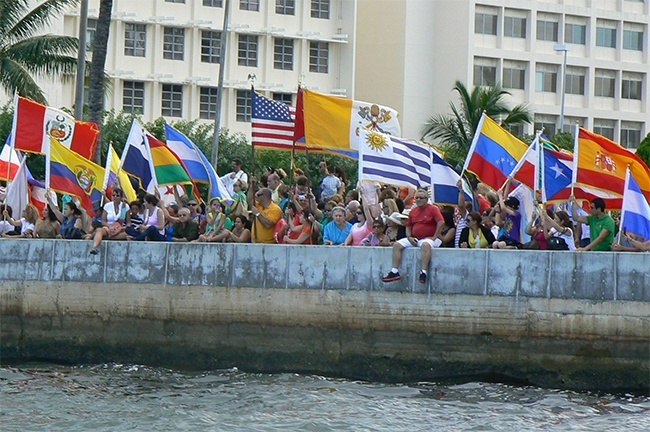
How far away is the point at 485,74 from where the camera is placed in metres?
70.7

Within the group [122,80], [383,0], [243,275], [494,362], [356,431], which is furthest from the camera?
[383,0]

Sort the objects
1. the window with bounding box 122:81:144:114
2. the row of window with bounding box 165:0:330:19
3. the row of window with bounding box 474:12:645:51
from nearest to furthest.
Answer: the window with bounding box 122:81:144:114 → the row of window with bounding box 165:0:330:19 → the row of window with bounding box 474:12:645:51

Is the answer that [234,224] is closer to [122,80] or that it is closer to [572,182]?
[572,182]

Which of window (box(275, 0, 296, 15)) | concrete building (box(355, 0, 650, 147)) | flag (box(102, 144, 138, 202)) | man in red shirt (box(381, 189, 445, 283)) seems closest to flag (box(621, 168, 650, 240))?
man in red shirt (box(381, 189, 445, 283))

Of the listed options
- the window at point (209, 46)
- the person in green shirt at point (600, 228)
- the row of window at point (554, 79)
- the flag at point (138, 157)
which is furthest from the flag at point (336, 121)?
the row of window at point (554, 79)

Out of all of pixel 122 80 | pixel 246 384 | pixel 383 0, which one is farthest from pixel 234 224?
pixel 383 0

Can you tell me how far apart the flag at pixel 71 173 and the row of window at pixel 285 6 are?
4010cm

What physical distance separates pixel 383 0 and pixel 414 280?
2038 inches

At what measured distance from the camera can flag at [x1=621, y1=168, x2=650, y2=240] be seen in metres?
18.8

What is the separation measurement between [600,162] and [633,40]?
189ft

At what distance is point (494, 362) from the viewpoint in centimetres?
1902

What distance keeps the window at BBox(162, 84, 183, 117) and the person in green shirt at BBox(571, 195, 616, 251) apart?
44.8m

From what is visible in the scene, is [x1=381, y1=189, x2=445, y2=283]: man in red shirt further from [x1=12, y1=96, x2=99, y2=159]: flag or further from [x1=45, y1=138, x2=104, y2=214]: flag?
[x1=12, y1=96, x2=99, y2=159]: flag

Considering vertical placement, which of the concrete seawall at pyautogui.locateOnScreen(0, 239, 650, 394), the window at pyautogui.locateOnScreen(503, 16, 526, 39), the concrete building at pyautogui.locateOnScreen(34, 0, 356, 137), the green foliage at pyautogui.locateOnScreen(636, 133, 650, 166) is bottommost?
the concrete seawall at pyautogui.locateOnScreen(0, 239, 650, 394)
